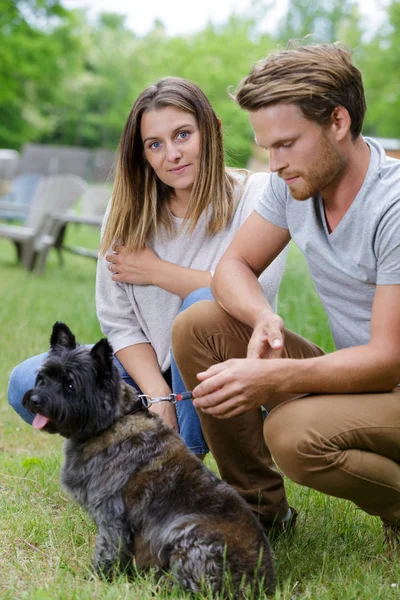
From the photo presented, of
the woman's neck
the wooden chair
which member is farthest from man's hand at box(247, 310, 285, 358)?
the wooden chair

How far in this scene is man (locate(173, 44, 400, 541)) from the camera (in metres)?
2.77

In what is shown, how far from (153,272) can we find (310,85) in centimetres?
134

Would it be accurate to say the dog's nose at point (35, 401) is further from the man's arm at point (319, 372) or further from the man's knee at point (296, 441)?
the man's knee at point (296, 441)

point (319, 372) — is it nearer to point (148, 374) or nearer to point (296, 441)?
point (296, 441)

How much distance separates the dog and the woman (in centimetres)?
61

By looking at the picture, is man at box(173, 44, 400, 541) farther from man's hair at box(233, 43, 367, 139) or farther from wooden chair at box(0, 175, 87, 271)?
wooden chair at box(0, 175, 87, 271)

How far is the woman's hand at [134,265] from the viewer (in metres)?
3.79

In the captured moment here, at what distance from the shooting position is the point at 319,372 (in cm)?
280

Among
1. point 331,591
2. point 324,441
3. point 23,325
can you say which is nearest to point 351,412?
point 324,441

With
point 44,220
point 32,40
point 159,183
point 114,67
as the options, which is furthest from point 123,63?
point 159,183

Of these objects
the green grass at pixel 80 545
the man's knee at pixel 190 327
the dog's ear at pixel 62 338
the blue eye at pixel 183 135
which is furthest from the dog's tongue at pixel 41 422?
the blue eye at pixel 183 135

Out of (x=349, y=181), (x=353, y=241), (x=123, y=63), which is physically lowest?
(x=353, y=241)

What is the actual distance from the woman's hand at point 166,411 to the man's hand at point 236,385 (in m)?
0.78

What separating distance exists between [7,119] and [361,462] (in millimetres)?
48211
